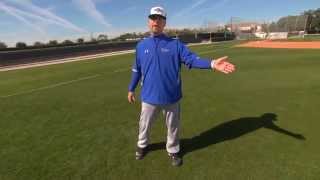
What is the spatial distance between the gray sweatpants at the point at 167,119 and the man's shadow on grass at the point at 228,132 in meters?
0.35

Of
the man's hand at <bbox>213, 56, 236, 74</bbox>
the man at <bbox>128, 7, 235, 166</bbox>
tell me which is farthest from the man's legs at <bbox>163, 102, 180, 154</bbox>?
the man's hand at <bbox>213, 56, 236, 74</bbox>

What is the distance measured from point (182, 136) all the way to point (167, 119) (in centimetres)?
129

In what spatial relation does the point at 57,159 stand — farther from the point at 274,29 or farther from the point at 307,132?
the point at 274,29

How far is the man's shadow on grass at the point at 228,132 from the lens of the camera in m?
5.64

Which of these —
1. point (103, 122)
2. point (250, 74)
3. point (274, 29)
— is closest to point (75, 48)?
point (250, 74)

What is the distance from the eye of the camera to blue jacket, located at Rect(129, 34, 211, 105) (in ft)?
15.3

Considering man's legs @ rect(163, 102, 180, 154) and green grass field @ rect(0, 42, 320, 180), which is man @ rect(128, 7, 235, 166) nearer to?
man's legs @ rect(163, 102, 180, 154)

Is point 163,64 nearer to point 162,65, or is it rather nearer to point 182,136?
point 162,65

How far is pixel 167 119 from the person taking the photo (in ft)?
16.3

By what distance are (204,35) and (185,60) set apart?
69.6 meters

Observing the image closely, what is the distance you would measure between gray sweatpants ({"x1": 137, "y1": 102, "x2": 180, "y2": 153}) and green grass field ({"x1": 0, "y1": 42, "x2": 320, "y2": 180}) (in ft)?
0.77

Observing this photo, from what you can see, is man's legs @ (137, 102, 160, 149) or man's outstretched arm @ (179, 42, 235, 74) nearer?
man's outstretched arm @ (179, 42, 235, 74)

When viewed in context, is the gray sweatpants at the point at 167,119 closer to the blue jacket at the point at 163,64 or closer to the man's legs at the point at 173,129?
the man's legs at the point at 173,129

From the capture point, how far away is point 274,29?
9581 cm
